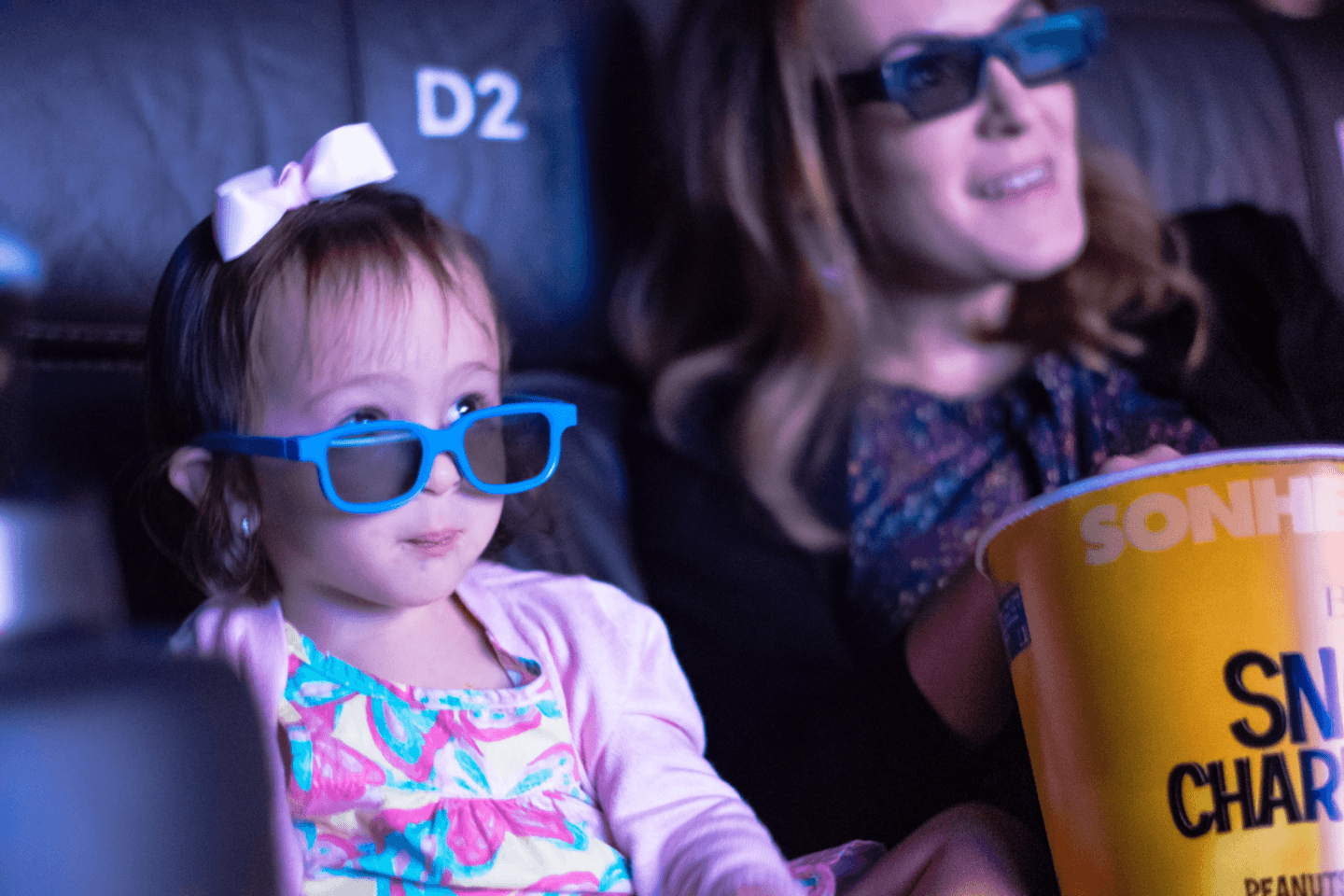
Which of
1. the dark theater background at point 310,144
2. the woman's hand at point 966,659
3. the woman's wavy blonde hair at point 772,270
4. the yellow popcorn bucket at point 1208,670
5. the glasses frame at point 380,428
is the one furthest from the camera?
the woman's wavy blonde hair at point 772,270

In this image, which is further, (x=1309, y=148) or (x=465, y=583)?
(x=1309, y=148)

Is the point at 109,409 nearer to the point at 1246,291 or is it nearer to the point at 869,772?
the point at 869,772

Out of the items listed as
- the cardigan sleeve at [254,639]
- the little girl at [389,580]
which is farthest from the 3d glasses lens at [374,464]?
the cardigan sleeve at [254,639]

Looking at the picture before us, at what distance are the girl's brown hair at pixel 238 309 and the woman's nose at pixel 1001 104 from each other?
0.51 meters

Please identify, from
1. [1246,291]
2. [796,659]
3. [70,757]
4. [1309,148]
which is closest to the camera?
[70,757]

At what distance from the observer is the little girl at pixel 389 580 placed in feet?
2.27

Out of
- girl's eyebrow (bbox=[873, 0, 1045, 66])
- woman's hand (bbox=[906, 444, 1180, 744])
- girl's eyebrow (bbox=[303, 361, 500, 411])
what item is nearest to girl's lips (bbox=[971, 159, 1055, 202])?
girl's eyebrow (bbox=[873, 0, 1045, 66])

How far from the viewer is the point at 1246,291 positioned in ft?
3.88

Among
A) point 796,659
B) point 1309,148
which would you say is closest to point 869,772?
point 796,659

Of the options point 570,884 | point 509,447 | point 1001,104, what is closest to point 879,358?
point 1001,104

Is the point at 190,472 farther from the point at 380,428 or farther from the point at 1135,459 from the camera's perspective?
the point at 1135,459

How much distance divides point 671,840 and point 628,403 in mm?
554

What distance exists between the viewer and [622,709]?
0.81 m

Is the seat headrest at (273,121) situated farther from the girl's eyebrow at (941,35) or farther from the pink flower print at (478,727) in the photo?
the pink flower print at (478,727)
